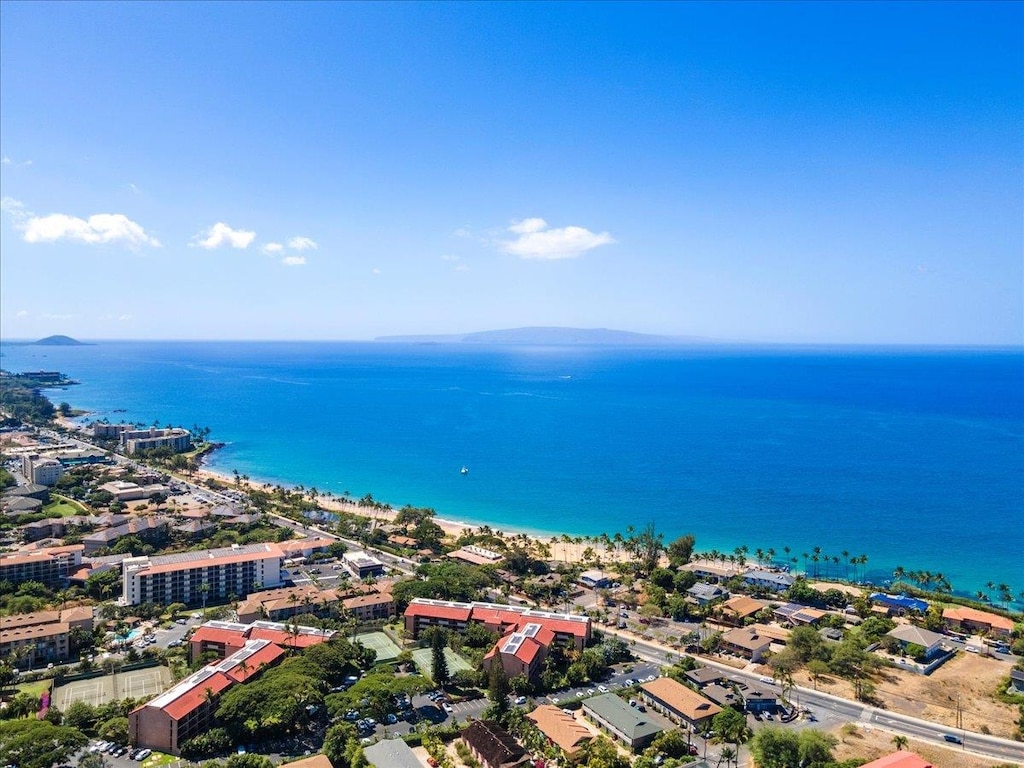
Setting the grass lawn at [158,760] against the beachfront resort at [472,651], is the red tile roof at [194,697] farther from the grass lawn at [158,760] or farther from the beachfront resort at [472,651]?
the grass lawn at [158,760]

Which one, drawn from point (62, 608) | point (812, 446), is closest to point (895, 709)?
point (62, 608)

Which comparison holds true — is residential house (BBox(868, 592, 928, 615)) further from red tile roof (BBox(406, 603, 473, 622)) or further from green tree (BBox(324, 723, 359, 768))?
green tree (BBox(324, 723, 359, 768))

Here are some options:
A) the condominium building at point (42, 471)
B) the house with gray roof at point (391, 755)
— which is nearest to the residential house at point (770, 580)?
the house with gray roof at point (391, 755)

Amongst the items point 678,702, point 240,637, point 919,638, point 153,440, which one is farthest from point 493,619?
point 153,440

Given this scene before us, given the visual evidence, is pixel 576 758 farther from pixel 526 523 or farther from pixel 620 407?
pixel 620 407

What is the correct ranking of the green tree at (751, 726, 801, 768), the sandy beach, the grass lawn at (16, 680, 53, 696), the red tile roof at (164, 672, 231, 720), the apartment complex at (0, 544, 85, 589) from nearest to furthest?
the green tree at (751, 726, 801, 768)
the red tile roof at (164, 672, 231, 720)
the grass lawn at (16, 680, 53, 696)
the apartment complex at (0, 544, 85, 589)
the sandy beach

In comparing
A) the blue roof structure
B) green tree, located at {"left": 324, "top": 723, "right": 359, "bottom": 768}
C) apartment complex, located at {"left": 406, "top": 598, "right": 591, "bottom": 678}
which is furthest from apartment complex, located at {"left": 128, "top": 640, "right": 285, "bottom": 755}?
the blue roof structure
